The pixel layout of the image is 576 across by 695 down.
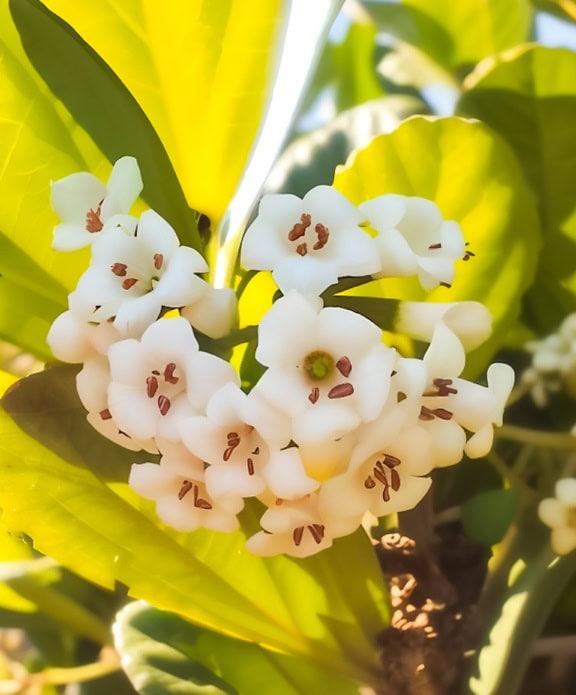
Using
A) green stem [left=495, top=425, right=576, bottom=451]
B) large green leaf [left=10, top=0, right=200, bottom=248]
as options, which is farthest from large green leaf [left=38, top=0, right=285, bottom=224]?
green stem [left=495, top=425, right=576, bottom=451]

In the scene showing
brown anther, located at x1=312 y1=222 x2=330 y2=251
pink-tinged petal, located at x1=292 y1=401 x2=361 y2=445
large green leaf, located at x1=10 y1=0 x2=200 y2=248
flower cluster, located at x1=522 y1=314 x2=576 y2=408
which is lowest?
flower cluster, located at x1=522 y1=314 x2=576 y2=408

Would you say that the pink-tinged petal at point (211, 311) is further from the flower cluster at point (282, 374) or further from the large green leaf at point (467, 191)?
the large green leaf at point (467, 191)

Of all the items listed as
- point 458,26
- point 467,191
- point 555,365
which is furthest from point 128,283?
point 458,26

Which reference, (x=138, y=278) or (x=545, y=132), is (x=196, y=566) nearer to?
(x=138, y=278)

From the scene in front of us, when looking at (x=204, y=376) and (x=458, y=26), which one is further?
(x=458, y=26)

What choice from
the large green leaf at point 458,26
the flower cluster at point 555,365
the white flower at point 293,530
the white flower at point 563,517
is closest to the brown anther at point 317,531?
the white flower at point 293,530

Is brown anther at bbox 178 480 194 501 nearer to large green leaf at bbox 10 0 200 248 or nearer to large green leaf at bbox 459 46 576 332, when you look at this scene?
large green leaf at bbox 10 0 200 248
